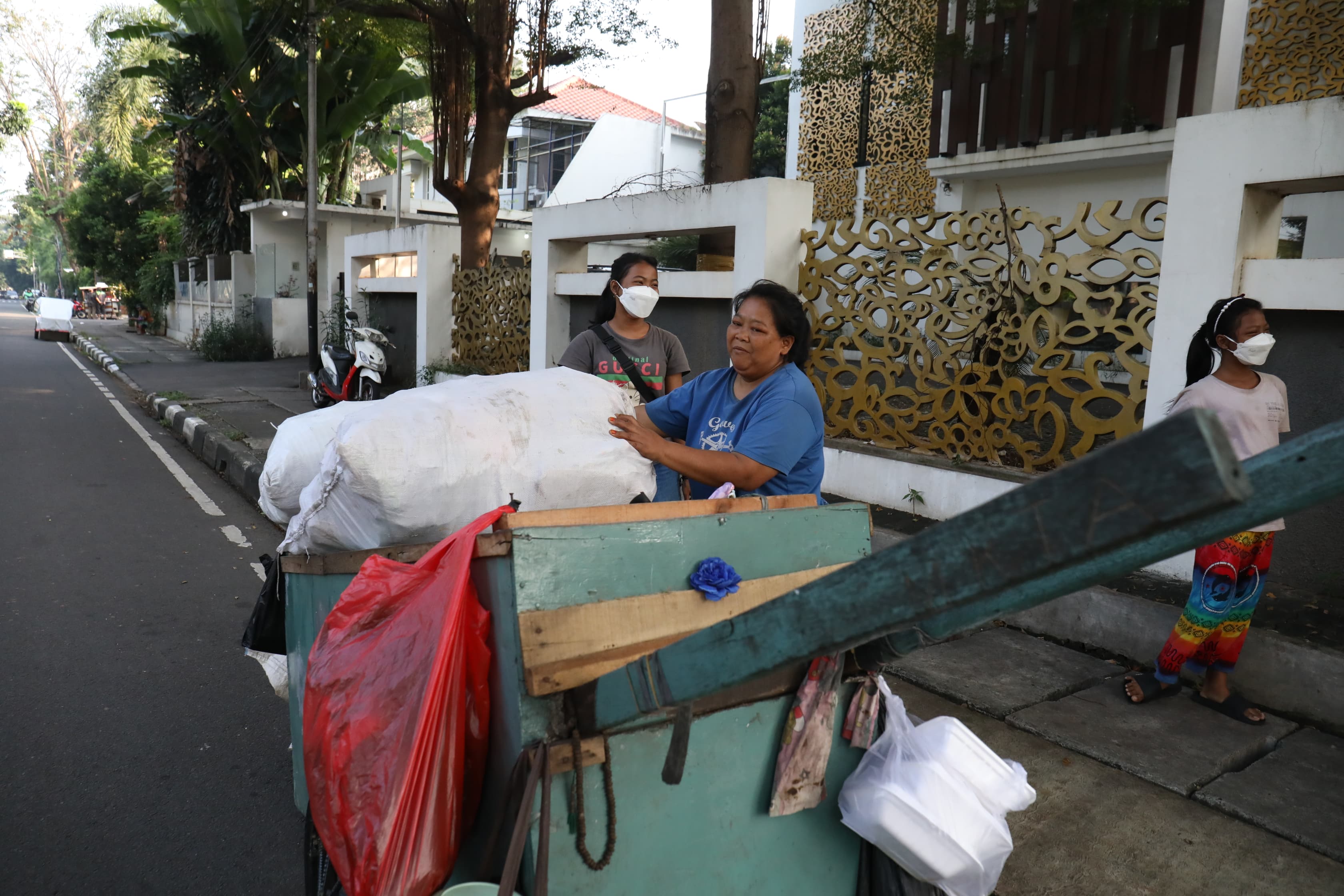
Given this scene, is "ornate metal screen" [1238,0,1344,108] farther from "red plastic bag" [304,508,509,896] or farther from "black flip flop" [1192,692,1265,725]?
"red plastic bag" [304,508,509,896]

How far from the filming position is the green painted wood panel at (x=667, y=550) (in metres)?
1.43

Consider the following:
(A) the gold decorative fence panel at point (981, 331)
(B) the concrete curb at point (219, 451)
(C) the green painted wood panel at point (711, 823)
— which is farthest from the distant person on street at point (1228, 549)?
(B) the concrete curb at point (219, 451)

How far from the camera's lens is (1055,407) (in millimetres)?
4855

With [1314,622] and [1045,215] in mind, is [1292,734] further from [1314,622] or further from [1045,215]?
[1045,215]

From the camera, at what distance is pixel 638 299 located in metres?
3.55

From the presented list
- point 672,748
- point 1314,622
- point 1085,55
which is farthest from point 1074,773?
point 1085,55

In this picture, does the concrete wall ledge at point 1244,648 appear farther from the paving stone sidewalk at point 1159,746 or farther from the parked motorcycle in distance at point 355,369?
the parked motorcycle in distance at point 355,369

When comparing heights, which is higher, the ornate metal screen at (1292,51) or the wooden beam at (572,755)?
the ornate metal screen at (1292,51)

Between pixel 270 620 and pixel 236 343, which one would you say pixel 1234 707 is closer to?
pixel 270 620

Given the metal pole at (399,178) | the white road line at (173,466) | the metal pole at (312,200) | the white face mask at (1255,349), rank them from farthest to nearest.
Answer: the metal pole at (399,178) < the metal pole at (312,200) < the white road line at (173,466) < the white face mask at (1255,349)

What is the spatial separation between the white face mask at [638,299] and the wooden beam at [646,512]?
1800 millimetres

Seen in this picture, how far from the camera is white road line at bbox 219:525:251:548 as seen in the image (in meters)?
5.70

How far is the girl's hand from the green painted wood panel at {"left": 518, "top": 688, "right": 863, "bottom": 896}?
2.44 feet

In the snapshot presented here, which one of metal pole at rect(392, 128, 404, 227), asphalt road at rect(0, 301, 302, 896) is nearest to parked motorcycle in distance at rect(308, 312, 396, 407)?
asphalt road at rect(0, 301, 302, 896)
